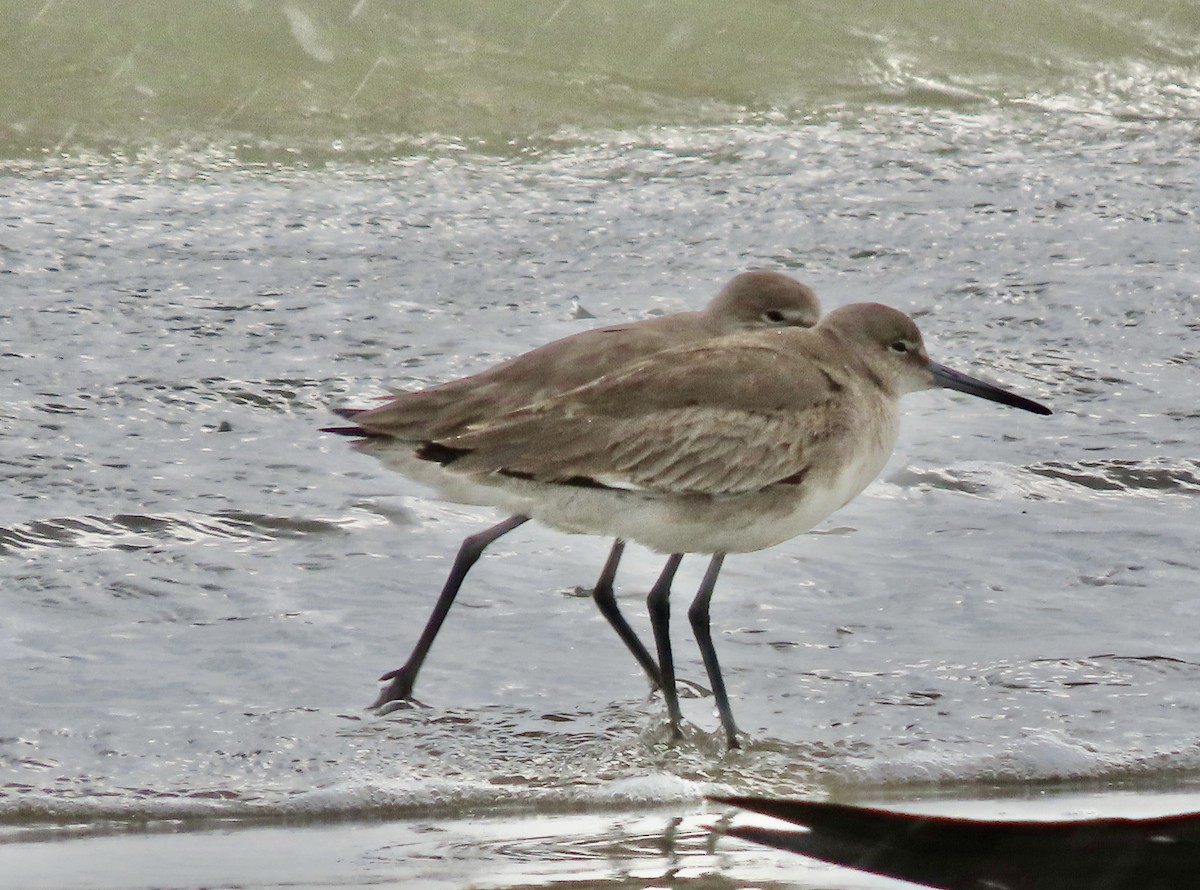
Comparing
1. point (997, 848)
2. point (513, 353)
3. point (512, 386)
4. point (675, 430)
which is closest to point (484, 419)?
point (512, 386)

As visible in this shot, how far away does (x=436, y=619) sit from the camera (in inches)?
162

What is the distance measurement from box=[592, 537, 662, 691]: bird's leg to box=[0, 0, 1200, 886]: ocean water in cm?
6

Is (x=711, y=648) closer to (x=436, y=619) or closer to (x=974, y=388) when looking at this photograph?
(x=436, y=619)

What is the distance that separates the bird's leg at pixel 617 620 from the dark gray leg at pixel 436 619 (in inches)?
9.6

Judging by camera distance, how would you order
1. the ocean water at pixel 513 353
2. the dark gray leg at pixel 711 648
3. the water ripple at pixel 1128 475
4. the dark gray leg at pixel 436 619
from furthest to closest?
the water ripple at pixel 1128 475 → the dark gray leg at pixel 436 619 → the dark gray leg at pixel 711 648 → the ocean water at pixel 513 353

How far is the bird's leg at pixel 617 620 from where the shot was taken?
412cm

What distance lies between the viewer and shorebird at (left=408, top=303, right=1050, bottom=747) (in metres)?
3.85

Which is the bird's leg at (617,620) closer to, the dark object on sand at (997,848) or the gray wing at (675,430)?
the gray wing at (675,430)

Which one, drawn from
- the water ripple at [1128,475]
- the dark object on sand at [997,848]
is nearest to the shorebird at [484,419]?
the water ripple at [1128,475]

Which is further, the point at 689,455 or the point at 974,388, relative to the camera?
the point at 974,388

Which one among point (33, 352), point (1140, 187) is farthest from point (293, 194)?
point (1140, 187)

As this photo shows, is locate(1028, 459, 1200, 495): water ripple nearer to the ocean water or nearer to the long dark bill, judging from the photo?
the ocean water

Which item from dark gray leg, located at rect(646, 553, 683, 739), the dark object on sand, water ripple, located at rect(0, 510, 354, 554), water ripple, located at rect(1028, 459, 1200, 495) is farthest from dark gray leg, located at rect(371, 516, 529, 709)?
the dark object on sand

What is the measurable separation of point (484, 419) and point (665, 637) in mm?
641
